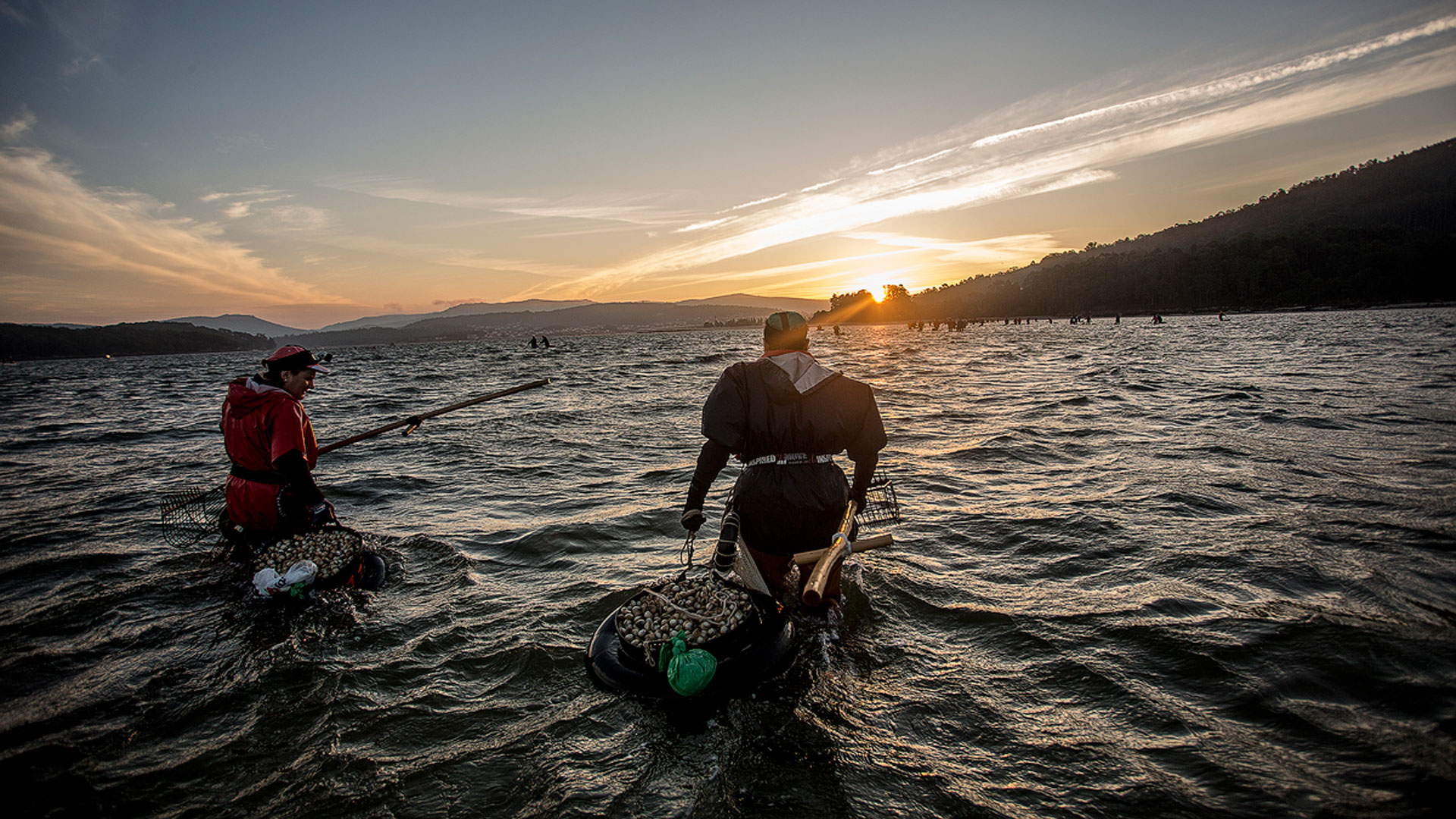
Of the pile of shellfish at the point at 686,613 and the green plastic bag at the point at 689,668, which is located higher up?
the pile of shellfish at the point at 686,613

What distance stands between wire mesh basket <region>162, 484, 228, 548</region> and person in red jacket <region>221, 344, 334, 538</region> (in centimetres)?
151

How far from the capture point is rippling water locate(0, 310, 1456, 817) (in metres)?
3.93

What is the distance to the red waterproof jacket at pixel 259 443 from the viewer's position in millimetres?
6605

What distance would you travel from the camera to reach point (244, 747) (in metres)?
4.48

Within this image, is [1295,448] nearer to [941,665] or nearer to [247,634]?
[941,665]

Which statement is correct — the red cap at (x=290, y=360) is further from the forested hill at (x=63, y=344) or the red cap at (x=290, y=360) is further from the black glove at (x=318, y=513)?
the forested hill at (x=63, y=344)

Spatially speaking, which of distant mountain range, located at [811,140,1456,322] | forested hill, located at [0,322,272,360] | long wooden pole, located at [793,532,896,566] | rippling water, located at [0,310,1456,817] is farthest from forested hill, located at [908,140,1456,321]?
forested hill, located at [0,322,272,360]

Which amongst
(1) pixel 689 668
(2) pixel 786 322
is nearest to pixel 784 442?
(2) pixel 786 322

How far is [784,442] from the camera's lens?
16.8 feet

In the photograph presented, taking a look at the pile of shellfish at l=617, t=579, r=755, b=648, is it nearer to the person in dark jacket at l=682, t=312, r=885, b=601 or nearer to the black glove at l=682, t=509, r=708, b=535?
the black glove at l=682, t=509, r=708, b=535

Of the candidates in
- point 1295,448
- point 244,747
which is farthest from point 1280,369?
point 244,747

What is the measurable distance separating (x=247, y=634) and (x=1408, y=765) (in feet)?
30.7

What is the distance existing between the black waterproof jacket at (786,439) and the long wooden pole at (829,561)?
0.16 meters

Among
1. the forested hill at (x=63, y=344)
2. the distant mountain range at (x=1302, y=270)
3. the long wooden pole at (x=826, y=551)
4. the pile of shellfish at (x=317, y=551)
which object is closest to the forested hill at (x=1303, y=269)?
the distant mountain range at (x=1302, y=270)
